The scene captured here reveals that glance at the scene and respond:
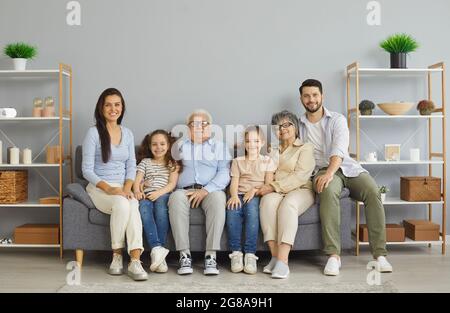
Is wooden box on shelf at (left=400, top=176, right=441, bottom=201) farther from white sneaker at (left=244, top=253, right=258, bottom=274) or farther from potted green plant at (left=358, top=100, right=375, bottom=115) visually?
white sneaker at (left=244, top=253, right=258, bottom=274)

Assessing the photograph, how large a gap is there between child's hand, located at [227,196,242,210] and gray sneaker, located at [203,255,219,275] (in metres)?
0.33

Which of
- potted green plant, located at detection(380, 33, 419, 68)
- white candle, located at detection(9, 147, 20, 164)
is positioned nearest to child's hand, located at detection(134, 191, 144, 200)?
white candle, located at detection(9, 147, 20, 164)

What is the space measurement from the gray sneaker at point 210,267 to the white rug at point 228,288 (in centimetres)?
17

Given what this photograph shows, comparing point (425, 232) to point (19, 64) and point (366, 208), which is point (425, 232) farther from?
point (19, 64)

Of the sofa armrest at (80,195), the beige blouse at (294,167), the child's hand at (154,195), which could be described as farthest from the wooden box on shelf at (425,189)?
the sofa armrest at (80,195)

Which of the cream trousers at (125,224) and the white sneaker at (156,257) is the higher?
the cream trousers at (125,224)

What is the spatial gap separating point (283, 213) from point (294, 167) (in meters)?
0.38

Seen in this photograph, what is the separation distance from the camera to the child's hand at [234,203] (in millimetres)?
3533

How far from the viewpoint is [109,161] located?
3719 millimetres

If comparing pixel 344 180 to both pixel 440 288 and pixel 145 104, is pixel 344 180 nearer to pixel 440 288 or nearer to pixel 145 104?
pixel 440 288

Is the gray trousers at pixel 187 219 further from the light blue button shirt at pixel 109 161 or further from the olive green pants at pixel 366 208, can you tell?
the olive green pants at pixel 366 208

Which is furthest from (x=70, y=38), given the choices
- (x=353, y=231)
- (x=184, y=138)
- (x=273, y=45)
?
(x=353, y=231)

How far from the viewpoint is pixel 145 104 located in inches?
169

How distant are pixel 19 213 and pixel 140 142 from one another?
105 centimetres
